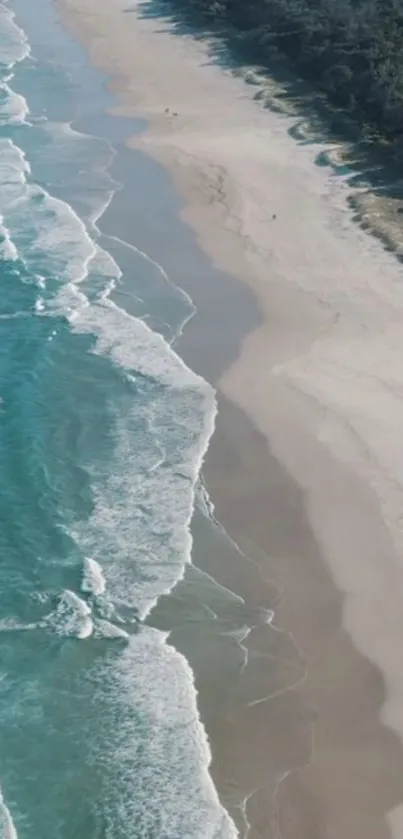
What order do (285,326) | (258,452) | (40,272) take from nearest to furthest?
1. (258,452)
2. (285,326)
3. (40,272)

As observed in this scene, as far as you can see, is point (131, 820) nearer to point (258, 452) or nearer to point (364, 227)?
point (258, 452)

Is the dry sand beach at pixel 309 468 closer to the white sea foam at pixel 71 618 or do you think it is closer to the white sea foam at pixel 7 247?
the white sea foam at pixel 71 618

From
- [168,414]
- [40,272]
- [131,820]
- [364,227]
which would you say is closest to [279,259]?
[364,227]

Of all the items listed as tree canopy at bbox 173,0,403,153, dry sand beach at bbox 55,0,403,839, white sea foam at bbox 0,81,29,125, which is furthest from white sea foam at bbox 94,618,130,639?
white sea foam at bbox 0,81,29,125

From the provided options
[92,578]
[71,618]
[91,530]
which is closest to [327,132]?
[91,530]

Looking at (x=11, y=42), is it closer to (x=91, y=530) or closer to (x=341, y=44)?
(x=341, y=44)
